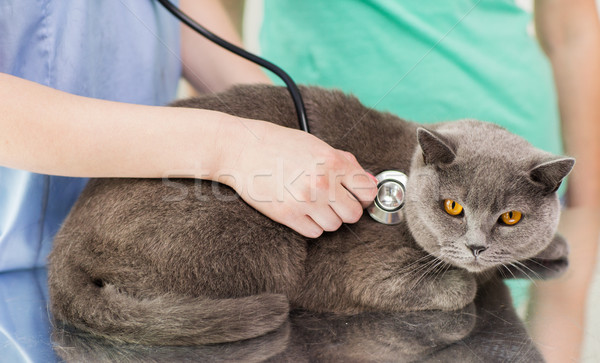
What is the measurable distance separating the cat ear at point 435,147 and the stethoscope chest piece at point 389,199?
93 mm

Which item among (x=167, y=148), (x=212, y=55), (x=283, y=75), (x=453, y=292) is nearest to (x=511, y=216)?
(x=453, y=292)

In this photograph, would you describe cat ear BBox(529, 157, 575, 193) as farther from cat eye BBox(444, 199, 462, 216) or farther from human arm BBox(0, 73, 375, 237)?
human arm BBox(0, 73, 375, 237)

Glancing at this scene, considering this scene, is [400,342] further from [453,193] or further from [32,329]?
[32,329]

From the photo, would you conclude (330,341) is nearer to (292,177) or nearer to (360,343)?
(360,343)

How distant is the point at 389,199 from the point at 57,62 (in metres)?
0.89

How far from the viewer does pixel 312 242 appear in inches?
45.5

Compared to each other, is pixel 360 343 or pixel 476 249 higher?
pixel 476 249

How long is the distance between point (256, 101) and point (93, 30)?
20.3 inches

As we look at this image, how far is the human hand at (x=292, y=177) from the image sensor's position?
3.39ft

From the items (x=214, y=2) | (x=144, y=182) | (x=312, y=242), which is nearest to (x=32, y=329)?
(x=144, y=182)

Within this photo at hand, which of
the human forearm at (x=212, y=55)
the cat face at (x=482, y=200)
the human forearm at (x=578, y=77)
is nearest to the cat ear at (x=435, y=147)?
the cat face at (x=482, y=200)

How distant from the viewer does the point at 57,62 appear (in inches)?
49.6

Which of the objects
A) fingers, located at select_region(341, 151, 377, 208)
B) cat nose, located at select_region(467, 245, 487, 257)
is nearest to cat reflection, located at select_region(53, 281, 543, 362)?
cat nose, located at select_region(467, 245, 487, 257)

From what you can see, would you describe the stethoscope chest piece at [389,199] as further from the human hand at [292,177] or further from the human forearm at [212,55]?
the human forearm at [212,55]
